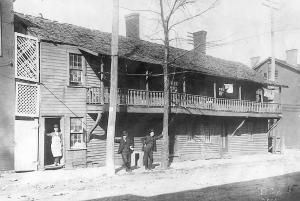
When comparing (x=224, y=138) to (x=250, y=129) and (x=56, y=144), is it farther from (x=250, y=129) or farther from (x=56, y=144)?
(x=56, y=144)

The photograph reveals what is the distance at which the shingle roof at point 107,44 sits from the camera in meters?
19.0

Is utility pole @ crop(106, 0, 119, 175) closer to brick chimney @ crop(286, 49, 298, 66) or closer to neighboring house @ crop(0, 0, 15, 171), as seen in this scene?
neighboring house @ crop(0, 0, 15, 171)

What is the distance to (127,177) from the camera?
50.4ft

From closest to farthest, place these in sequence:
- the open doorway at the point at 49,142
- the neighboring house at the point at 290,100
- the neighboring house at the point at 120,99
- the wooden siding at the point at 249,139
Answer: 1. the neighboring house at the point at 120,99
2. the open doorway at the point at 49,142
3. the wooden siding at the point at 249,139
4. the neighboring house at the point at 290,100

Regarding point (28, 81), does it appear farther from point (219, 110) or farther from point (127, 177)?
point (219, 110)

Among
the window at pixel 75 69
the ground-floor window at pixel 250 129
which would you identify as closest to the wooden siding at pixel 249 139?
the ground-floor window at pixel 250 129

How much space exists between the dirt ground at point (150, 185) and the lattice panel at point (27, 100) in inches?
108

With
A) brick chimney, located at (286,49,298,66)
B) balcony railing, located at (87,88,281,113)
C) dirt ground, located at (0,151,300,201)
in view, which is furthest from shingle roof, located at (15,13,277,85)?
brick chimney, located at (286,49,298,66)

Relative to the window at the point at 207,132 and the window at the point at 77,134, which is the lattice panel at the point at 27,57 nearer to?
the window at the point at 77,134

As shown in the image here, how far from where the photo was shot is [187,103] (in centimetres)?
2294

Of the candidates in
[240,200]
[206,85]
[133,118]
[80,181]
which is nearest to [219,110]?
[206,85]

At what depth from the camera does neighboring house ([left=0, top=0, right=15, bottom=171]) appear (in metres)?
16.5

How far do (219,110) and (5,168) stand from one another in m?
13.8

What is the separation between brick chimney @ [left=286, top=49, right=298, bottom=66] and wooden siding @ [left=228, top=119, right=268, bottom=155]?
15270 millimetres
